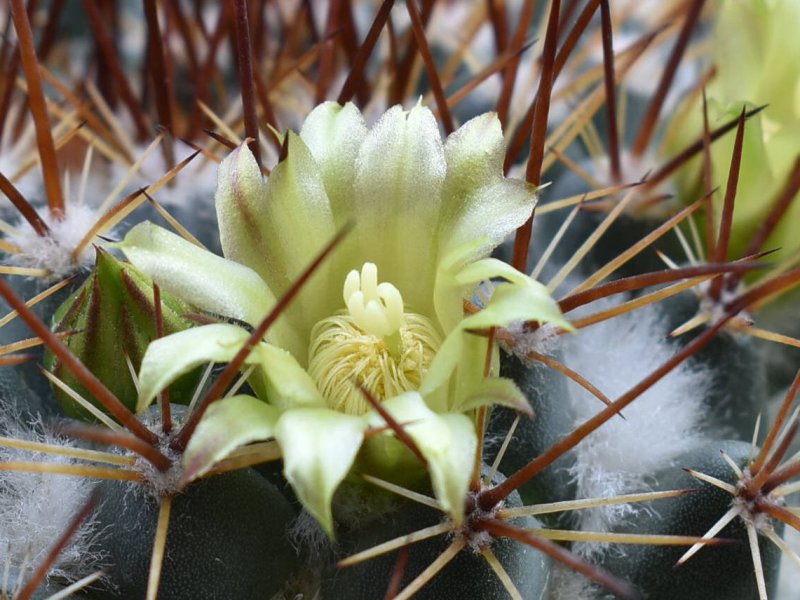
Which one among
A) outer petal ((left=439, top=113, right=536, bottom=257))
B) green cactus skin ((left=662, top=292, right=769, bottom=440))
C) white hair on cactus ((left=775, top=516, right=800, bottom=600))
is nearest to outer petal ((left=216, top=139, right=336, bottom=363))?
outer petal ((left=439, top=113, right=536, bottom=257))

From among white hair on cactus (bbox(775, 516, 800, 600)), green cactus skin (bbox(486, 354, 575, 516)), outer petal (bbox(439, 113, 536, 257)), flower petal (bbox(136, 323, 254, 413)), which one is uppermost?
outer petal (bbox(439, 113, 536, 257))

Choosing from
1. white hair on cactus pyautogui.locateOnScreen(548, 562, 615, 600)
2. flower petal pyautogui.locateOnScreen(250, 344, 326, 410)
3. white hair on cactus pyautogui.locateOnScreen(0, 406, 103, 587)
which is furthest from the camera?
white hair on cactus pyautogui.locateOnScreen(548, 562, 615, 600)

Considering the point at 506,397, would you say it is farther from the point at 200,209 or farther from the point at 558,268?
the point at 200,209

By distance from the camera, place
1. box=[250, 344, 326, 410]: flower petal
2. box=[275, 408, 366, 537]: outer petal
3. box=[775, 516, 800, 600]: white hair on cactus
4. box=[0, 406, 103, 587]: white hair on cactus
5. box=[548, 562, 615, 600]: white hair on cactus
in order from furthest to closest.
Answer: box=[775, 516, 800, 600]: white hair on cactus, box=[548, 562, 615, 600]: white hair on cactus, box=[0, 406, 103, 587]: white hair on cactus, box=[250, 344, 326, 410]: flower petal, box=[275, 408, 366, 537]: outer petal

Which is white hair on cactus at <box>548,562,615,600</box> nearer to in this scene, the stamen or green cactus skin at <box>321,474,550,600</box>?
green cactus skin at <box>321,474,550,600</box>

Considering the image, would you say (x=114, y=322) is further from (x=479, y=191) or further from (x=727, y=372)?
(x=727, y=372)
